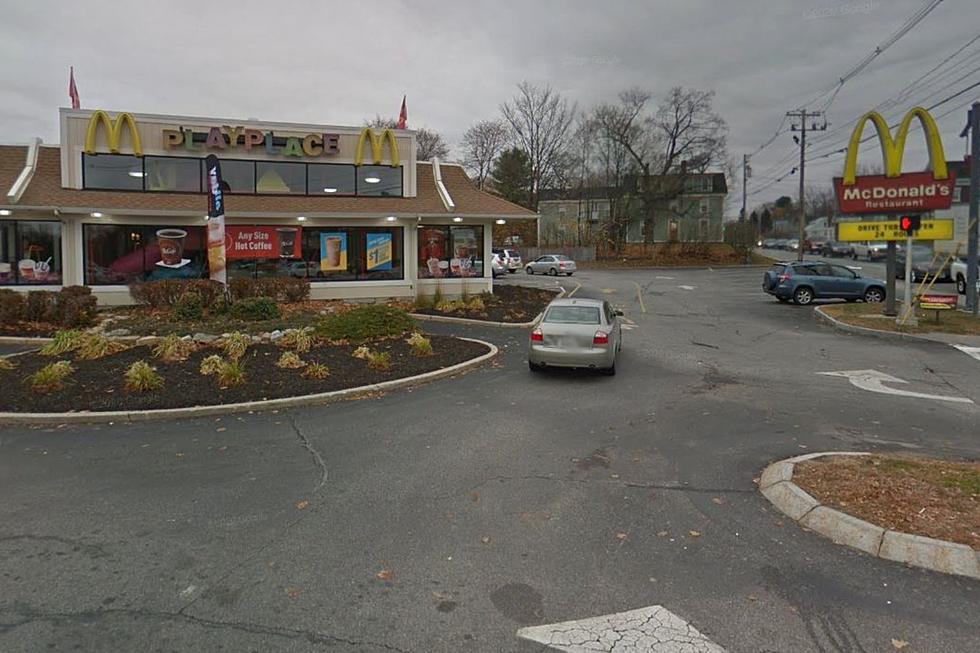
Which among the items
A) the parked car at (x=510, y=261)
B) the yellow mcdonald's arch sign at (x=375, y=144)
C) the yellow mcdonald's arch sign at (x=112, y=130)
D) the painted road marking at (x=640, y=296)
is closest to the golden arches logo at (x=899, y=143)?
the painted road marking at (x=640, y=296)

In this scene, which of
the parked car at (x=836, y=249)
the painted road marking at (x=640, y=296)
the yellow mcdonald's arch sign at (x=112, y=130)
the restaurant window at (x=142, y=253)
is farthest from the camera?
the parked car at (x=836, y=249)

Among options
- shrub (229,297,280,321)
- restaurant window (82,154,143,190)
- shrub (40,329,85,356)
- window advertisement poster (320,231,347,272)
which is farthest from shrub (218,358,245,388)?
restaurant window (82,154,143,190)

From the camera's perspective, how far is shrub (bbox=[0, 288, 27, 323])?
1315 cm

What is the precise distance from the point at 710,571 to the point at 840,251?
A: 6290 cm

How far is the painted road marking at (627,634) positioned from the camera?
304 cm

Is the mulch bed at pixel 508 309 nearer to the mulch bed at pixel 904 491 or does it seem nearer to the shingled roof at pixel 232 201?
the shingled roof at pixel 232 201

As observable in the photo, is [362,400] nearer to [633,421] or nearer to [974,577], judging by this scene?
[633,421]

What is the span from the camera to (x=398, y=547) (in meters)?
4.13

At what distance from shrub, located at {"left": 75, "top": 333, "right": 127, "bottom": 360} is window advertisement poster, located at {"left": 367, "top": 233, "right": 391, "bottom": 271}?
32.9 feet

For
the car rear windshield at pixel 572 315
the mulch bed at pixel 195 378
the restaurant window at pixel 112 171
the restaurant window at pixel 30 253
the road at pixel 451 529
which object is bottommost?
the road at pixel 451 529

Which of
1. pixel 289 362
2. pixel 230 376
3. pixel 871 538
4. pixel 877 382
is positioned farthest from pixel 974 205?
pixel 230 376

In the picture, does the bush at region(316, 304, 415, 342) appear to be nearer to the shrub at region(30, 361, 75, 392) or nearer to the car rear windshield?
the car rear windshield

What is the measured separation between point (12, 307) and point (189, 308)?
3.76 meters

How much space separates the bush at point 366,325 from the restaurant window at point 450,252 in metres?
8.18
